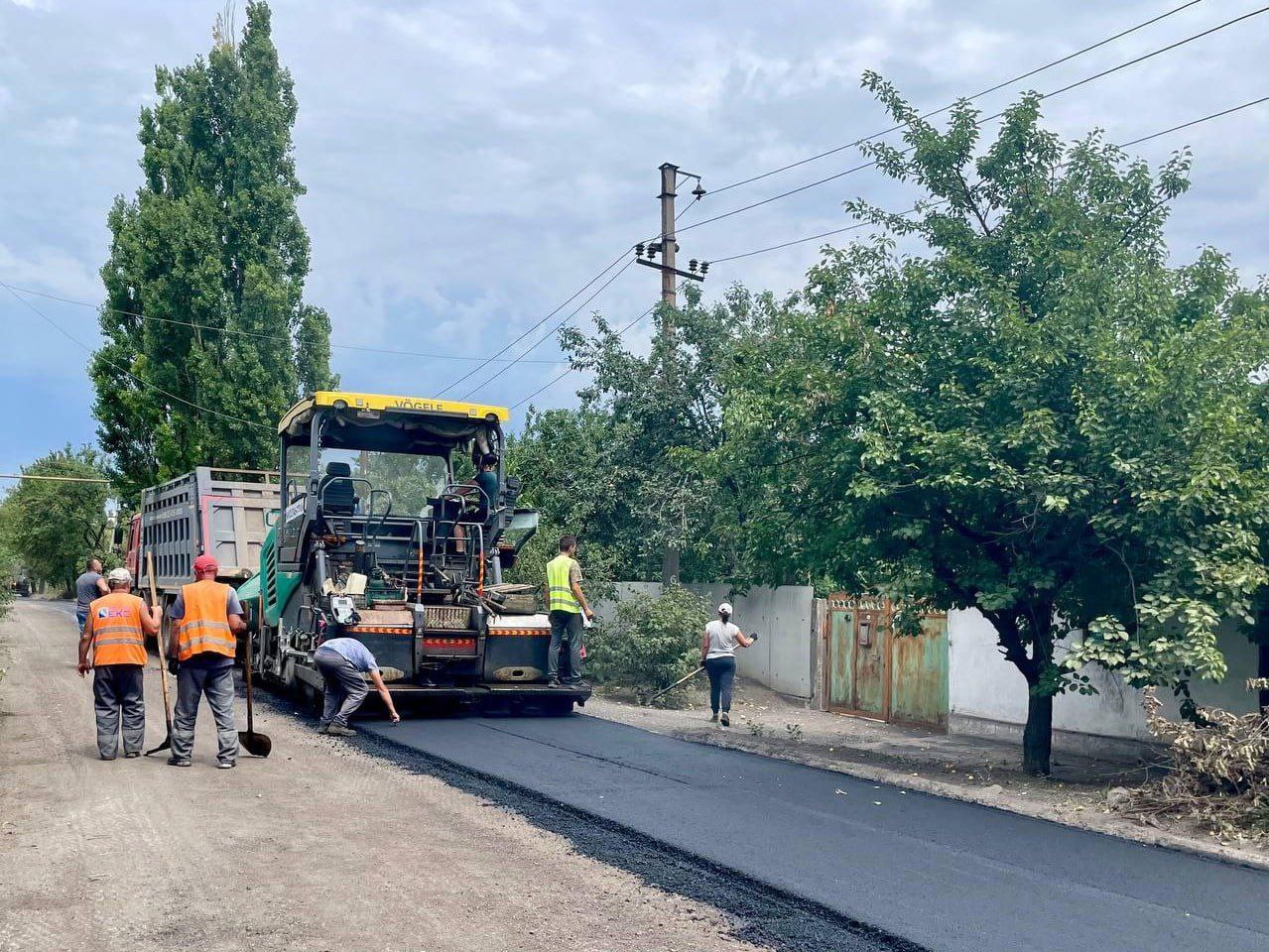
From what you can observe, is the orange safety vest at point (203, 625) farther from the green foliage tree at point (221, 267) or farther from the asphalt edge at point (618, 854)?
the green foliage tree at point (221, 267)

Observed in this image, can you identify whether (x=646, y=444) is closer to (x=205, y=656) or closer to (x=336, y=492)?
(x=336, y=492)

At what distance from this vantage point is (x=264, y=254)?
81.8ft

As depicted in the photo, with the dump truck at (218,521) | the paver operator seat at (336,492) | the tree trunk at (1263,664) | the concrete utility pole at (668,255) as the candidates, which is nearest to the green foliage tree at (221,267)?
the dump truck at (218,521)

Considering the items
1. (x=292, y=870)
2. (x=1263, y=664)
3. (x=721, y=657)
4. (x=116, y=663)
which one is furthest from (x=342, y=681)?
(x=1263, y=664)

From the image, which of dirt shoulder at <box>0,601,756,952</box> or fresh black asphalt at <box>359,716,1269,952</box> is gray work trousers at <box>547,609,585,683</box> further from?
dirt shoulder at <box>0,601,756,952</box>

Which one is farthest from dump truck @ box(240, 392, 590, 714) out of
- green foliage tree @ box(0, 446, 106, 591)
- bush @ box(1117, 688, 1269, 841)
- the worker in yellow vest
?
green foliage tree @ box(0, 446, 106, 591)

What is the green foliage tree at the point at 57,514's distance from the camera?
61.3m

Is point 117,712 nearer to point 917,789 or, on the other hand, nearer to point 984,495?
point 917,789

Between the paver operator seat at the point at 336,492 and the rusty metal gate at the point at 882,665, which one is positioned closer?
the paver operator seat at the point at 336,492

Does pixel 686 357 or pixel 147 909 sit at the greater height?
pixel 686 357

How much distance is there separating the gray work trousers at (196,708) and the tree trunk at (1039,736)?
6754 mm

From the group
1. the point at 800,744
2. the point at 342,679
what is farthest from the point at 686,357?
the point at 342,679

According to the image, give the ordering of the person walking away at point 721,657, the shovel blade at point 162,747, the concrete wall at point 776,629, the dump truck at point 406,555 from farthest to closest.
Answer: the concrete wall at point 776,629, the person walking away at point 721,657, the dump truck at point 406,555, the shovel blade at point 162,747

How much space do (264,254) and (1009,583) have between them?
19.2 metres
